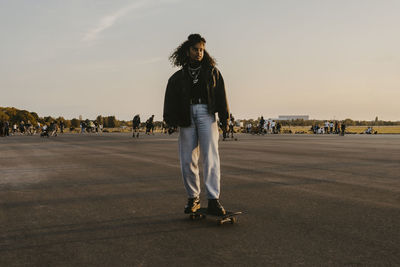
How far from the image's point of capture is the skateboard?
416cm

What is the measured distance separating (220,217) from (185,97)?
1.39 metres

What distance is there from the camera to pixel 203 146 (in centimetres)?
435

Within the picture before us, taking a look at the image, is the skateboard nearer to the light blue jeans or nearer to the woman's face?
the light blue jeans

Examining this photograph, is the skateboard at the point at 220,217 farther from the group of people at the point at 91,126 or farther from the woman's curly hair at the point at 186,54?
the group of people at the point at 91,126

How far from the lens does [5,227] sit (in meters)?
4.16

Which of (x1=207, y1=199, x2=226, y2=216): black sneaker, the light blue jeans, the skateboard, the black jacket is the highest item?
the black jacket

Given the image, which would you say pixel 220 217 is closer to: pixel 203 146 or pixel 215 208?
pixel 215 208

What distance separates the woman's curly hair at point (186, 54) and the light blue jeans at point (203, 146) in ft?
1.85

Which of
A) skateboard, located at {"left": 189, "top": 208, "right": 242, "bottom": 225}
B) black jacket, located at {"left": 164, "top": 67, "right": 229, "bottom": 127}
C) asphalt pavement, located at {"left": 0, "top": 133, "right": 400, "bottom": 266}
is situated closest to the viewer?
asphalt pavement, located at {"left": 0, "top": 133, "right": 400, "bottom": 266}

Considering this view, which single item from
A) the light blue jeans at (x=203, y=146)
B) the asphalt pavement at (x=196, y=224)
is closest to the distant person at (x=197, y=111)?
the light blue jeans at (x=203, y=146)

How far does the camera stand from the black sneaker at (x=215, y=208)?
4.23 meters

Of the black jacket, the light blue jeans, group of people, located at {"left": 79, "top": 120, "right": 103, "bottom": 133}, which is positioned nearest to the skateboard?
the light blue jeans

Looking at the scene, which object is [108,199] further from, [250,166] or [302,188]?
[250,166]

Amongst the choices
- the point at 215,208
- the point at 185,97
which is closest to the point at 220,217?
the point at 215,208
